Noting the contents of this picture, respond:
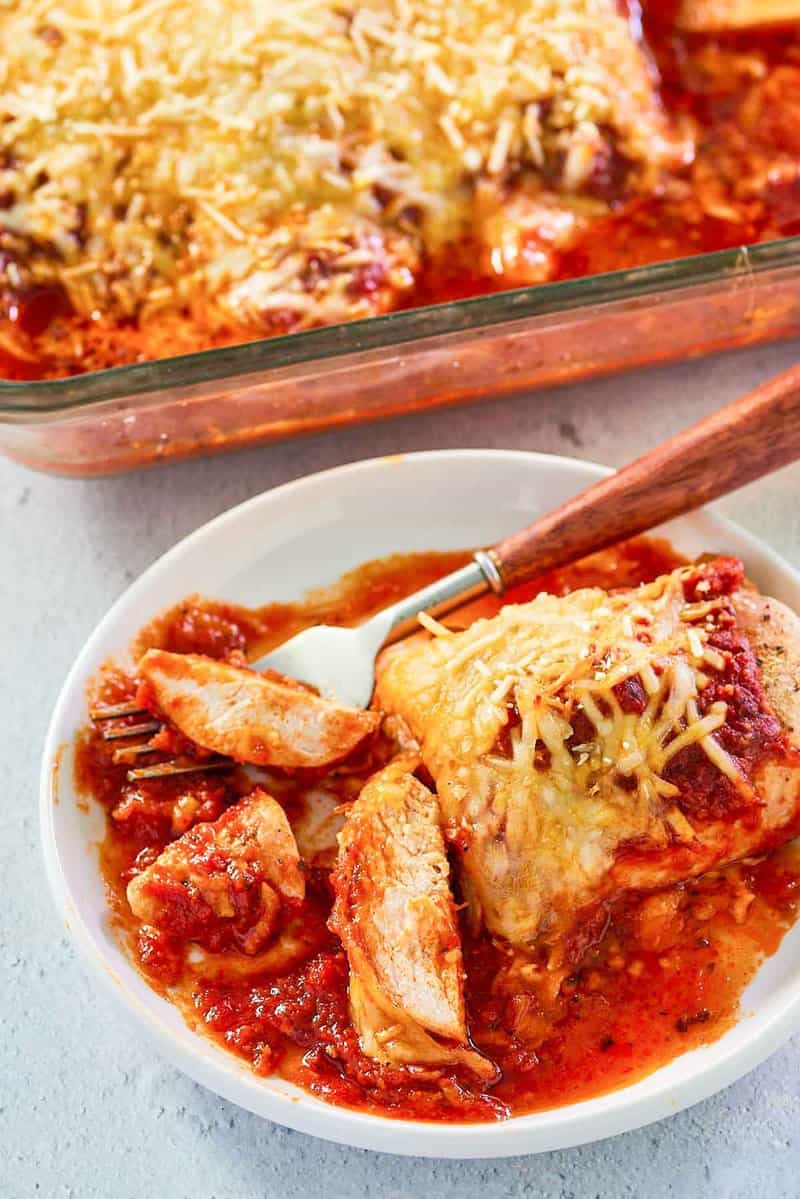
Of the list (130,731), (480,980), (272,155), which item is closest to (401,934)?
(480,980)

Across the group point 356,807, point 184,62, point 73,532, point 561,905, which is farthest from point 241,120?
point 561,905

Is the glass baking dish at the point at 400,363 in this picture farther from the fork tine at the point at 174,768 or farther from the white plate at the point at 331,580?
the fork tine at the point at 174,768

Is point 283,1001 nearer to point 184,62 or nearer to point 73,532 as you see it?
point 73,532

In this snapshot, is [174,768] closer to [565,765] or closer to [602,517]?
[565,765]

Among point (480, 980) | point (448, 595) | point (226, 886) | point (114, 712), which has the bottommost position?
point (480, 980)

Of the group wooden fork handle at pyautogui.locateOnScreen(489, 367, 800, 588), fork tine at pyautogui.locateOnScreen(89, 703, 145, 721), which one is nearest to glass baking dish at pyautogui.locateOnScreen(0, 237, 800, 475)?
wooden fork handle at pyautogui.locateOnScreen(489, 367, 800, 588)

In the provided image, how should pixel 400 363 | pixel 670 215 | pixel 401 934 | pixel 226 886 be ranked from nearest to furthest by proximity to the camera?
pixel 401 934 < pixel 226 886 < pixel 400 363 < pixel 670 215

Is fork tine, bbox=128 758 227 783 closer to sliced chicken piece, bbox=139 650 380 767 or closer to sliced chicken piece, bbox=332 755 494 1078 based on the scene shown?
sliced chicken piece, bbox=139 650 380 767
